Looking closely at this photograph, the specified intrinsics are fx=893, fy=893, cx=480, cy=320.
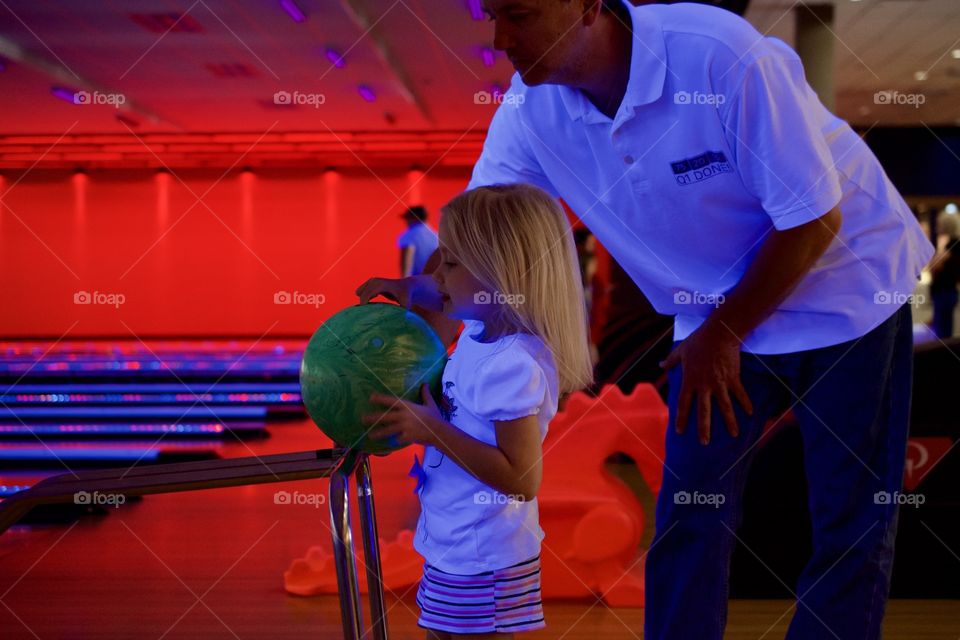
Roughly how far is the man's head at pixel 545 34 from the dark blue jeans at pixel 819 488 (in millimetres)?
488

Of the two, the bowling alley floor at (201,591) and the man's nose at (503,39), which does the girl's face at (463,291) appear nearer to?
the man's nose at (503,39)

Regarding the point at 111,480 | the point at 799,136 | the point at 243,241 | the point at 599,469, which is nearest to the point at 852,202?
the point at 799,136

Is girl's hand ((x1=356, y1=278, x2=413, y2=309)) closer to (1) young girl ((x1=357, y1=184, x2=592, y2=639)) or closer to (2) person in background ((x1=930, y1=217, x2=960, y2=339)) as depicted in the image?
(1) young girl ((x1=357, y1=184, x2=592, y2=639))

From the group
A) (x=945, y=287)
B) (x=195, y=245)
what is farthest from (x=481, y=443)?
(x=195, y=245)

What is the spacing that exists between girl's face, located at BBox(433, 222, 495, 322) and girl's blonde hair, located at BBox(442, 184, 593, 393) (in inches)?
0.5

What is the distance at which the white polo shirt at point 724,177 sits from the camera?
1.15 metres

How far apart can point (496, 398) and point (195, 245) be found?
1251cm

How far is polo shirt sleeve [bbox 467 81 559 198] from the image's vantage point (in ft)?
4.79

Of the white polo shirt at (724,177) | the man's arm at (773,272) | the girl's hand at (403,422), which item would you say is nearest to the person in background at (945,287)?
the white polo shirt at (724,177)

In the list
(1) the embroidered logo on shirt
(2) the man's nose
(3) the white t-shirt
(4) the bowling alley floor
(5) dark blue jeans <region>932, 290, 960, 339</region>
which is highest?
(2) the man's nose

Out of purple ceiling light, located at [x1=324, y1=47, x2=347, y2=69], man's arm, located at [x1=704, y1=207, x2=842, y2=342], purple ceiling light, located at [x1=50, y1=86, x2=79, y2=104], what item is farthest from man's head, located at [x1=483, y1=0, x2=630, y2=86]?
purple ceiling light, located at [x1=50, y1=86, x2=79, y2=104]

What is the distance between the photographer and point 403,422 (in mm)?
1213

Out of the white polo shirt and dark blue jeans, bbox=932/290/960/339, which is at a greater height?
the white polo shirt

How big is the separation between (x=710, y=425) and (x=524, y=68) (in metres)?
0.58
